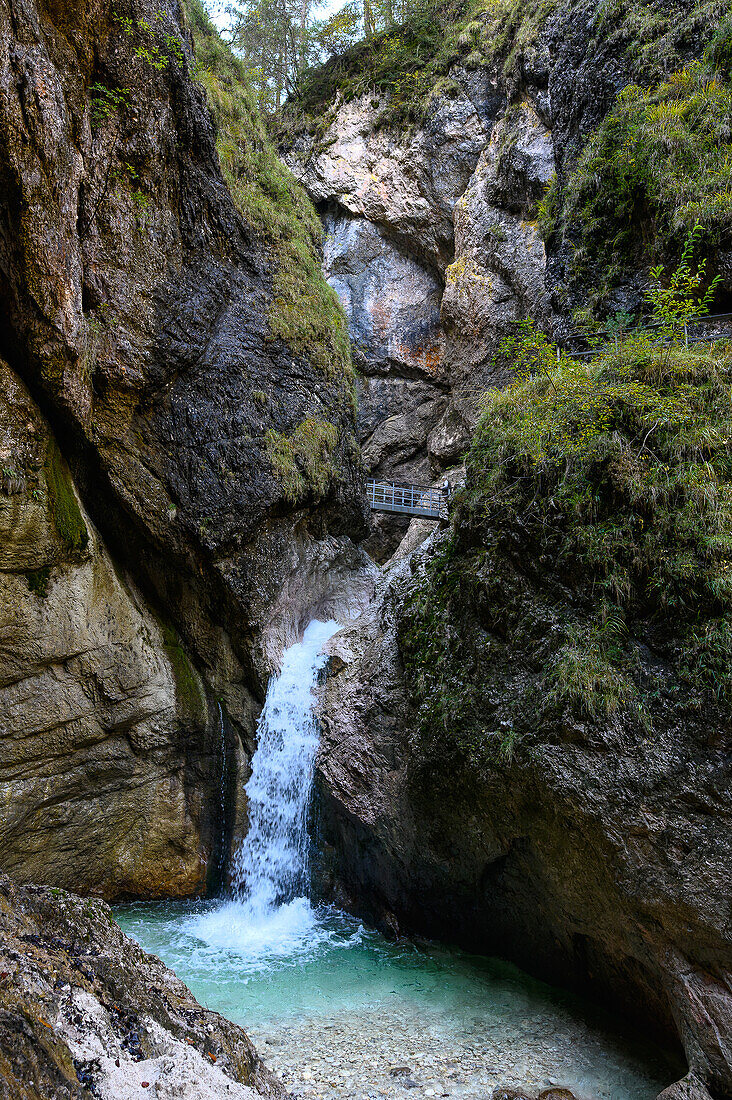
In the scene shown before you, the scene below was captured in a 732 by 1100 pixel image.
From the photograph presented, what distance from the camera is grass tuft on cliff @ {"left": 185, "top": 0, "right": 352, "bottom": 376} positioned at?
34.3 ft

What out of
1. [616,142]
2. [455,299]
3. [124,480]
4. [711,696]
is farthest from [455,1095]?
[455,299]

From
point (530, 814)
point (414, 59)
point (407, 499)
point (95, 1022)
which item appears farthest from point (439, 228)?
point (95, 1022)

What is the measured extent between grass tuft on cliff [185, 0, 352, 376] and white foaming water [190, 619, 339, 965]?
5627 millimetres

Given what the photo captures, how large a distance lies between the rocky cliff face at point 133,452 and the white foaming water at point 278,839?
0.49 m

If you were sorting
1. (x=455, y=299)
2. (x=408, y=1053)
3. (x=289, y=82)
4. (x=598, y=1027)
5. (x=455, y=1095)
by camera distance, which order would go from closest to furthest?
(x=455, y=1095) → (x=408, y=1053) → (x=598, y=1027) → (x=455, y=299) → (x=289, y=82)

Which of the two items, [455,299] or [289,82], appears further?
[289,82]

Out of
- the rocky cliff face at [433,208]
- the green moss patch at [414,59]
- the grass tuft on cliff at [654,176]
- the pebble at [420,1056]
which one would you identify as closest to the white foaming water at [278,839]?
the pebble at [420,1056]

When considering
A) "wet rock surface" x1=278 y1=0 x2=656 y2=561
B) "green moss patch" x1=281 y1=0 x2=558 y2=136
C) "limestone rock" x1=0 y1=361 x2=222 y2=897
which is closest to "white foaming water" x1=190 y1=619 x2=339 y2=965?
"limestone rock" x1=0 y1=361 x2=222 y2=897

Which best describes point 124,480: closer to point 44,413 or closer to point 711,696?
point 44,413

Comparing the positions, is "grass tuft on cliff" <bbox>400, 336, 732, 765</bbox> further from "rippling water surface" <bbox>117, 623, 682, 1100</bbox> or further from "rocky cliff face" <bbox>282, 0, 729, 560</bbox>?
"rocky cliff face" <bbox>282, 0, 729, 560</bbox>

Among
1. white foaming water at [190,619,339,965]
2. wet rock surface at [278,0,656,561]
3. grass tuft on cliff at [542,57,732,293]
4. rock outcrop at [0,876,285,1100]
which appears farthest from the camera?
wet rock surface at [278,0,656,561]

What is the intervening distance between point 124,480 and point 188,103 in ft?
16.5

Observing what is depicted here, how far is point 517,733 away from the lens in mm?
5621

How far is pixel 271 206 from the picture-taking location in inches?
436
